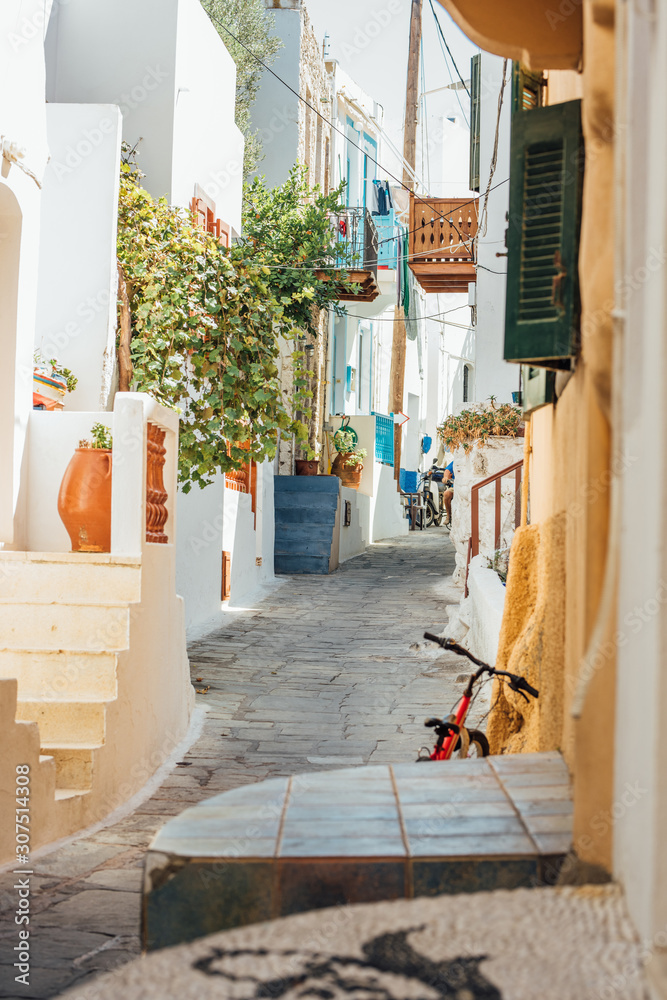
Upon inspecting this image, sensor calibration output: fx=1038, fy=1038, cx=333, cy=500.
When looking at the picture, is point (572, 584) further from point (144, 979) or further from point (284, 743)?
point (284, 743)

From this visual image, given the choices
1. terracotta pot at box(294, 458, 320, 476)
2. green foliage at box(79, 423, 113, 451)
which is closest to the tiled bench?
green foliage at box(79, 423, 113, 451)

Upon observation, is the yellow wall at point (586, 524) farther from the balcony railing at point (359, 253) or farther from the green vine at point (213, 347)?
the balcony railing at point (359, 253)

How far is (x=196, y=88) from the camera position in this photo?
12219 millimetres

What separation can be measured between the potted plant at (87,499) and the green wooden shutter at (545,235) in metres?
3.88

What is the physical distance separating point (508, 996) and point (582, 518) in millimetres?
1519

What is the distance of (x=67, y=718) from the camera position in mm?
5902

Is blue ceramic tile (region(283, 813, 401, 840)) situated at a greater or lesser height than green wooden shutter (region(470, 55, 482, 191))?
lesser

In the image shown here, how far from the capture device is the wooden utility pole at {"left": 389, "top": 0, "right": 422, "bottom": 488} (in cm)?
2520

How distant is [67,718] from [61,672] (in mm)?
345

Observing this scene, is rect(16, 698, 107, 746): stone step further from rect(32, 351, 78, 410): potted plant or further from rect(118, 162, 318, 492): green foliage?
rect(118, 162, 318, 492): green foliage

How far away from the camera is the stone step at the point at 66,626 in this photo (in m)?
6.33

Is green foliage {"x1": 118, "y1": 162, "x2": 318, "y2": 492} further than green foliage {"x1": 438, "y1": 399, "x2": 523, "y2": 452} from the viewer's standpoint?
No

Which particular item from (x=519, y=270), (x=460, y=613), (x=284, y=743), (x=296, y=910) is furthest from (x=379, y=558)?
(x=296, y=910)

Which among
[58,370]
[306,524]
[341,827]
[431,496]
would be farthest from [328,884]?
[431,496]
